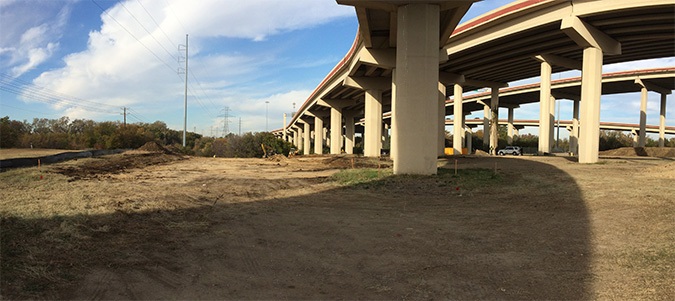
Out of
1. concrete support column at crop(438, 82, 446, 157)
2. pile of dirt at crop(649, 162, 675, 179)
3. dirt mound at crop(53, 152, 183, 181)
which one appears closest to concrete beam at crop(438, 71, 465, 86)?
concrete support column at crop(438, 82, 446, 157)

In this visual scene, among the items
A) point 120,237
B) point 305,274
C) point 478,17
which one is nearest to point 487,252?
point 305,274

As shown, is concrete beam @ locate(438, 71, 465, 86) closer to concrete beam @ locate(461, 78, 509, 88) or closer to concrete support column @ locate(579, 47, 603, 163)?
concrete beam @ locate(461, 78, 509, 88)

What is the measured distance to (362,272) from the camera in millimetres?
5828

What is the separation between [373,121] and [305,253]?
39.5 meters

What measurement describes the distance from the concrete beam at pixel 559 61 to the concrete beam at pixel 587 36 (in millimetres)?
8207

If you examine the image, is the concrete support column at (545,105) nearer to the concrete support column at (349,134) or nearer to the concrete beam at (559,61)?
the concrete beam at (559,61)

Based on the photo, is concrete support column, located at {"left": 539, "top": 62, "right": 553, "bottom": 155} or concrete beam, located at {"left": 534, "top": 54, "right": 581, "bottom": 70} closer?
concrete beam, located at {"left": 534, "top": 54, "right": 581, "bottom": 70}

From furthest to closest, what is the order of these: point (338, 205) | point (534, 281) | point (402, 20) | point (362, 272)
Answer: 1. point (402, 20)
2. point (338, 205)
3. point (362, 272)
4. point (534, 281)

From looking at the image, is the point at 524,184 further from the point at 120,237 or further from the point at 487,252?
the point at 120,237

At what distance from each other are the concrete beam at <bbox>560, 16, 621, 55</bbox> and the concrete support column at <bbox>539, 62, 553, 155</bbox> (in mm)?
9354

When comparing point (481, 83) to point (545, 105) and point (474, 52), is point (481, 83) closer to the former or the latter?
point (545, 105)

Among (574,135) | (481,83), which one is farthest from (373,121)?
(574,135)

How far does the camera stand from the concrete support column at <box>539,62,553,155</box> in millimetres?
40666

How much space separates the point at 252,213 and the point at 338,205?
298 cm
